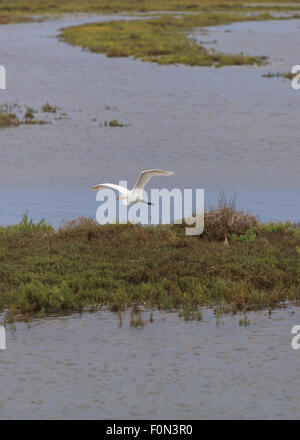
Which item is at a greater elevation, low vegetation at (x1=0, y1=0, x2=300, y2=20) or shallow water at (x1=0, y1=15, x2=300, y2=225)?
low vegetation at (x1=0, y1=0, x2=300, y2=20)

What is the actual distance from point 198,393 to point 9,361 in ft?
9.80

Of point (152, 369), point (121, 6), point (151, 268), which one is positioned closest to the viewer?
point (152, 369)

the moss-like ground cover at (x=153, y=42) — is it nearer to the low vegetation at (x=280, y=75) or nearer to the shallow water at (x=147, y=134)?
the shallow water at (x=147, y=134)

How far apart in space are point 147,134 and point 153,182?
9354 millimetres

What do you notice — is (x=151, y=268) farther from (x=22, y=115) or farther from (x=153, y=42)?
(x=153, y=42)

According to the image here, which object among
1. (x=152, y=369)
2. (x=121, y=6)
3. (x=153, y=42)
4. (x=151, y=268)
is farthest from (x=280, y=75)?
(x=121, y=6)

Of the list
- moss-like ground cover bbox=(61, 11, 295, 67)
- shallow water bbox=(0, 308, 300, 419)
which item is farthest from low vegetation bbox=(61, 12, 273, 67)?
shallow water bbox=(0, 308, 300, 419)

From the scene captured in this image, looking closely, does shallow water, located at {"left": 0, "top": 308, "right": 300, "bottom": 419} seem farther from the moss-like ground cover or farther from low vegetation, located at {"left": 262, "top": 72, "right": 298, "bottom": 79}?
the moss-like ground cover

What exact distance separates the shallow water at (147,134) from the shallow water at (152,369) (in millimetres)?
8098

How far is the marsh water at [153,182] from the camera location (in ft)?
42.0

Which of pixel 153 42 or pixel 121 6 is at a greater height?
pixel 121 6

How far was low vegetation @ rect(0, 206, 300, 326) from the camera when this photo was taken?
15.9 m

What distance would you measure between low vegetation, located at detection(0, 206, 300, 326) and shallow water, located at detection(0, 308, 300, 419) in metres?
0.42

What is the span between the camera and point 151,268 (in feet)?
55.5
